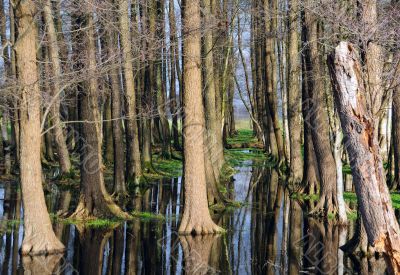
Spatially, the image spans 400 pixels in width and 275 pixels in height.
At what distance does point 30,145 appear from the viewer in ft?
42.2

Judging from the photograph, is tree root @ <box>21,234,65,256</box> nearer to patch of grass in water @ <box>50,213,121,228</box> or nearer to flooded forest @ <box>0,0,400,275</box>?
flooded forest @ <box>0,0,400,275</box>

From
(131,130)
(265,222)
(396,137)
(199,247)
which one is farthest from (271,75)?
(199,247)

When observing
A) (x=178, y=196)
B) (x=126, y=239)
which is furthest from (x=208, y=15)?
(x=126, y=239)

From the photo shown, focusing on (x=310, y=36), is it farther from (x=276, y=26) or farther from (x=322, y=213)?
(x=276, y=26)

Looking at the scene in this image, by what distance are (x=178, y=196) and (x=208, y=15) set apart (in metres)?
5.69

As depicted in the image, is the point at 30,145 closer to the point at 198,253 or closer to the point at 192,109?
the point at 198,253

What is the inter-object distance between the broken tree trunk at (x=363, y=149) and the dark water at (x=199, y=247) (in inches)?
171

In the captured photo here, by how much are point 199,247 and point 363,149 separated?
274 inches

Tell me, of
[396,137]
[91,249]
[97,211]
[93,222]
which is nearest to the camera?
[91,249]

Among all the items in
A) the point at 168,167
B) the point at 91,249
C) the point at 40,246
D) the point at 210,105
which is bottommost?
the point at 91,249

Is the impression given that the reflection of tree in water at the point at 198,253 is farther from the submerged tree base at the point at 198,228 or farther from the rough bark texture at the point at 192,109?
the rough bark texture at the point at 192,109

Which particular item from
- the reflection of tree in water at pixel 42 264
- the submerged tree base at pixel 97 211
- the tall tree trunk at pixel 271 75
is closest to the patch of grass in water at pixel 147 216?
the submerged tree base at pixel 97 211

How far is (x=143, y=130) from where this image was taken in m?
27.3

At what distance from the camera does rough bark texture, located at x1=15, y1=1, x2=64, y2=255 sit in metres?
12.7
